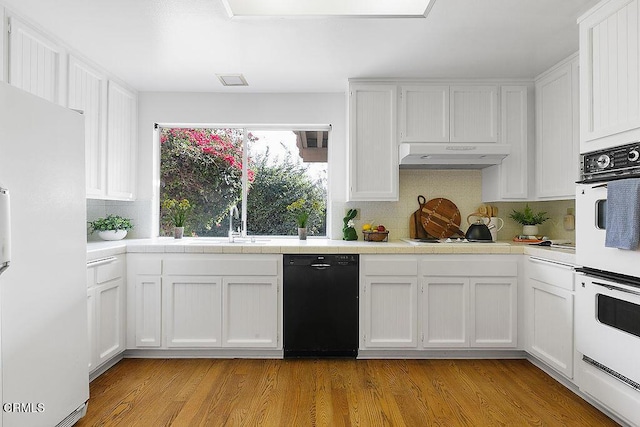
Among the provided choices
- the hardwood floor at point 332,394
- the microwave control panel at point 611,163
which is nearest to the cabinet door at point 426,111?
the microwave control panel at point 611,163

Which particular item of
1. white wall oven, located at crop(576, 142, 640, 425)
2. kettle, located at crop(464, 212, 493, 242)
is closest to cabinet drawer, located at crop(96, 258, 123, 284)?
kettle, located at crop(464, 212, 493, 242)

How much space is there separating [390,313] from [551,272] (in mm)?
1169

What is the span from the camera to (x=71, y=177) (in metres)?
2.19

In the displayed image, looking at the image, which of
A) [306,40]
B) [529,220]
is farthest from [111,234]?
[529,220]

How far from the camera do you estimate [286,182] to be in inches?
162

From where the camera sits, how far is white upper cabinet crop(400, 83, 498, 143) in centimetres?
359

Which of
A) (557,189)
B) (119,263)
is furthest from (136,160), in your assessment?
(557,189)

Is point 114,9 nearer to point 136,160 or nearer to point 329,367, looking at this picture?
point 136,160

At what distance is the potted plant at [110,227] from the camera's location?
3578 millimetres

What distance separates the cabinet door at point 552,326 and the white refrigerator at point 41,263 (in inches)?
114

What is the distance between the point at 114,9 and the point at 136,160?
1811 mm

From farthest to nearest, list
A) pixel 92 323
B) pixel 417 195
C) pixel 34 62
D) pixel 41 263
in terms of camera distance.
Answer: pixel 417 195 < pixel 92 323 < pixel 34 62 < pixel 41 263

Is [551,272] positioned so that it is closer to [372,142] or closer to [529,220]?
[529,220]

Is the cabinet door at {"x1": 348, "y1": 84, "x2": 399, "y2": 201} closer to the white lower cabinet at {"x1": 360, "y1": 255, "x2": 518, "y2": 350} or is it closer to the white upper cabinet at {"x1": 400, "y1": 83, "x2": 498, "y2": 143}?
the white upper cabinet at {"x1": 400, "y1": 83, "x2": 498, "y2": 143}
